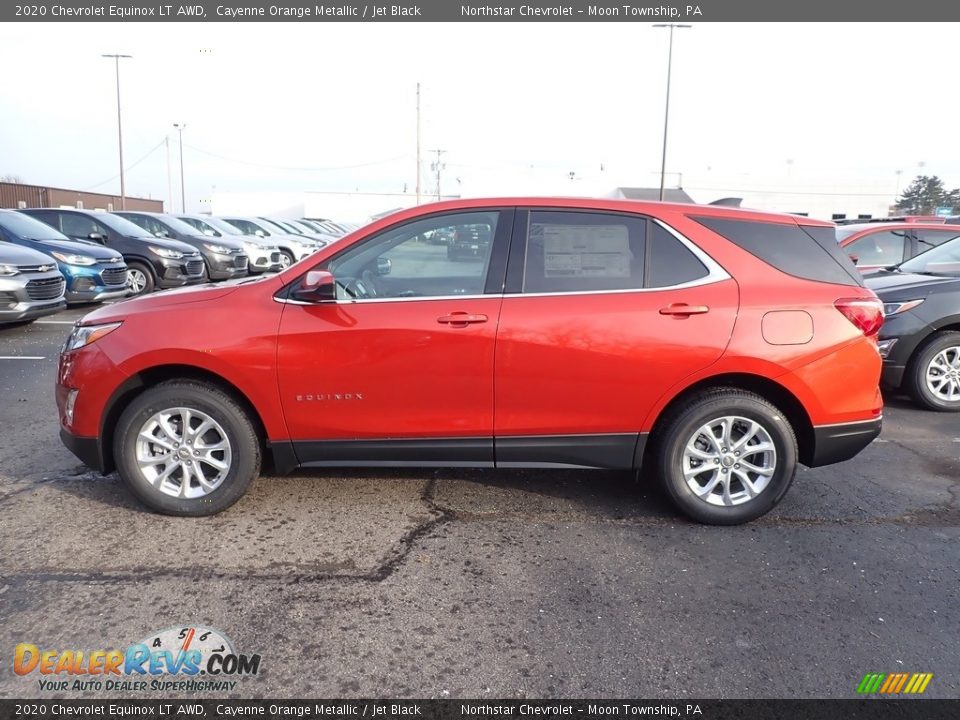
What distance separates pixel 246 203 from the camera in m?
64.4

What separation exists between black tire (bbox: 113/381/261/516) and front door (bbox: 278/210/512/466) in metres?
0.27

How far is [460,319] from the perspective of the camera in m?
3.65

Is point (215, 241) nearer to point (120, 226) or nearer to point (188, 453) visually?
point (120, 226)

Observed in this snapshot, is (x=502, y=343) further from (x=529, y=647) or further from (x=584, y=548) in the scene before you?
(x=529, y=647)

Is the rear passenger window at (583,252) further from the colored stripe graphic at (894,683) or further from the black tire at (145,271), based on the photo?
the black tire at (145,271)

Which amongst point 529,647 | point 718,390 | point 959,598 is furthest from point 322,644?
point 959,598

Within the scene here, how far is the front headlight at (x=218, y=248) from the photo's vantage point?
49.8ft

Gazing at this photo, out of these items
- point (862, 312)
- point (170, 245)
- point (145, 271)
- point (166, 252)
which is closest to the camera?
point (862, 312)

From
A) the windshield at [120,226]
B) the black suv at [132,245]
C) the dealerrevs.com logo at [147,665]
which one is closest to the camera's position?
the dealerrevs.com logo at [147,665]

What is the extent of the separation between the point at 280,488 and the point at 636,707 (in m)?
2.61

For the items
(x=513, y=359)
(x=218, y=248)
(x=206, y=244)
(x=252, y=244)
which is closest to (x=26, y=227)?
(x=206, y=244)

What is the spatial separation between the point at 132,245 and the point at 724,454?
1229 cm

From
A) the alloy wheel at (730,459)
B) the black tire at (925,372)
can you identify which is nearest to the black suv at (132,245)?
the alloy wheel at (730,459)

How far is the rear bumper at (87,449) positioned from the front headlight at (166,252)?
33.0ft
